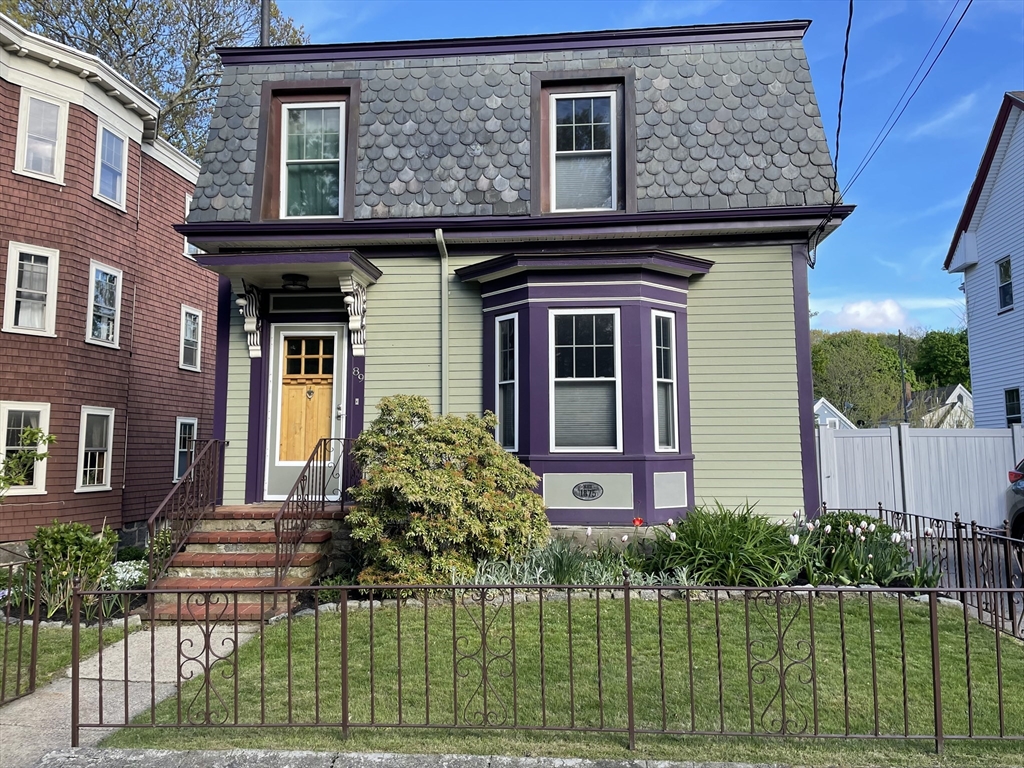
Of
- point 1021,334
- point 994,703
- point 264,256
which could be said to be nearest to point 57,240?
point 264,256

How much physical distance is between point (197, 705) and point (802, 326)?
25.6ft

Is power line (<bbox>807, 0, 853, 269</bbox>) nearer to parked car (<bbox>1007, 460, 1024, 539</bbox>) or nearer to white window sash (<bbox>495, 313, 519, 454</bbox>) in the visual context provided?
white window sash (<bbox>495, 313, 519, 454</bbox>)

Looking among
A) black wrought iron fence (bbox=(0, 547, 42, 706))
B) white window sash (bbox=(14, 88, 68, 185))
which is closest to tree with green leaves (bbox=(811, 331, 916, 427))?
white window sash (bbox=(14, 88, 68, 185))

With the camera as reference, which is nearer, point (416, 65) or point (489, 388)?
point (489, 388)

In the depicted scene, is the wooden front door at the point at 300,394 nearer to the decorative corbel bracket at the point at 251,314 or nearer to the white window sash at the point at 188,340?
the decorative corbel bracket at the point at 251,314

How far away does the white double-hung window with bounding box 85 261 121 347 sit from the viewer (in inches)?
520

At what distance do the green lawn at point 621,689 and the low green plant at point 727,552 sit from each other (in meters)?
0.59

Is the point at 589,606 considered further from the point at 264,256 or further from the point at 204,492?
the point at 264,256

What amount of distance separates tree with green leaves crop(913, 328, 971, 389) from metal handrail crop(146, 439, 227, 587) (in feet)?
168

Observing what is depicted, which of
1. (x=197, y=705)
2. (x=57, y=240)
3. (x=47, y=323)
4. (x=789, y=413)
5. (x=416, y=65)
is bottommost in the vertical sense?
(x=197, y=705)

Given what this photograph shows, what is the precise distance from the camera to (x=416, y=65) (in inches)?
381

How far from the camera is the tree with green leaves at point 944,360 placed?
46.4 meters

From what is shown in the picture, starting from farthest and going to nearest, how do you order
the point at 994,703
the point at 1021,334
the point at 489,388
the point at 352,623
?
the point at 1021,334 → the point at 489,388 → the point at 352,623 → the point at 994,703

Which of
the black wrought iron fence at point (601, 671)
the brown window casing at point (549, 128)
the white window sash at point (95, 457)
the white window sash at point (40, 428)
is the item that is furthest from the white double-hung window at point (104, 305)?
the brown window casing at point (549, 128)
